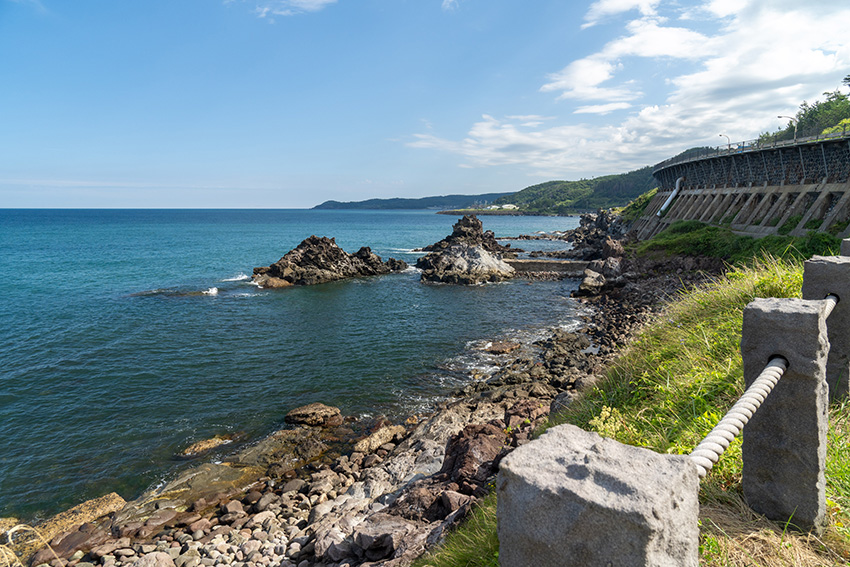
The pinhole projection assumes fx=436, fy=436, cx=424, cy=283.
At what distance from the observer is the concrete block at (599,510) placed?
5.94 ft

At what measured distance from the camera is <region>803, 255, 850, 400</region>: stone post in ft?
13.4

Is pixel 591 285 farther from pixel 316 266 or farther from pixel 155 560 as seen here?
pixel 155 560

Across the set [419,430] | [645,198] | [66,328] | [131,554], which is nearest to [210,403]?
[131,554]

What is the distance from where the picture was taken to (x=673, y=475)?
1938 millimetres

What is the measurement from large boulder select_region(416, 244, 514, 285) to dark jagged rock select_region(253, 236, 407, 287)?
721 centimetres

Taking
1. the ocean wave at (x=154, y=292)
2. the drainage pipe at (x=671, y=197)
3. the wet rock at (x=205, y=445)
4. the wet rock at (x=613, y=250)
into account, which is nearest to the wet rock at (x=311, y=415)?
the wet rock at (x=205, y=445)

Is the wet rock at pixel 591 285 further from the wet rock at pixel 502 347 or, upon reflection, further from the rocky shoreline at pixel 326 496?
the rocky shoreline at pixel 326 496

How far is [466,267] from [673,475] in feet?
146

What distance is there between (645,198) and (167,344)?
8305cm

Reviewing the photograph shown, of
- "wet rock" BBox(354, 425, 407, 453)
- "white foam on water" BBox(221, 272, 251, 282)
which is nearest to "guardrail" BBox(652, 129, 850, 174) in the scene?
"wet rock" BBox(354, 425, 407, 453)

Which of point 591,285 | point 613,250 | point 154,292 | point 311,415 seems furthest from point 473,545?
point 613,250

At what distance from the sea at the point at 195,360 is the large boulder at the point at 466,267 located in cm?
206

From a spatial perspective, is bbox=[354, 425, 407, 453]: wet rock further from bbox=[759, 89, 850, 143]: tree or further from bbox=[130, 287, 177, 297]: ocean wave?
bbox=[759, 89, 850, 143]: tree

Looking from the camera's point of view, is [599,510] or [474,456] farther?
[474,456]
